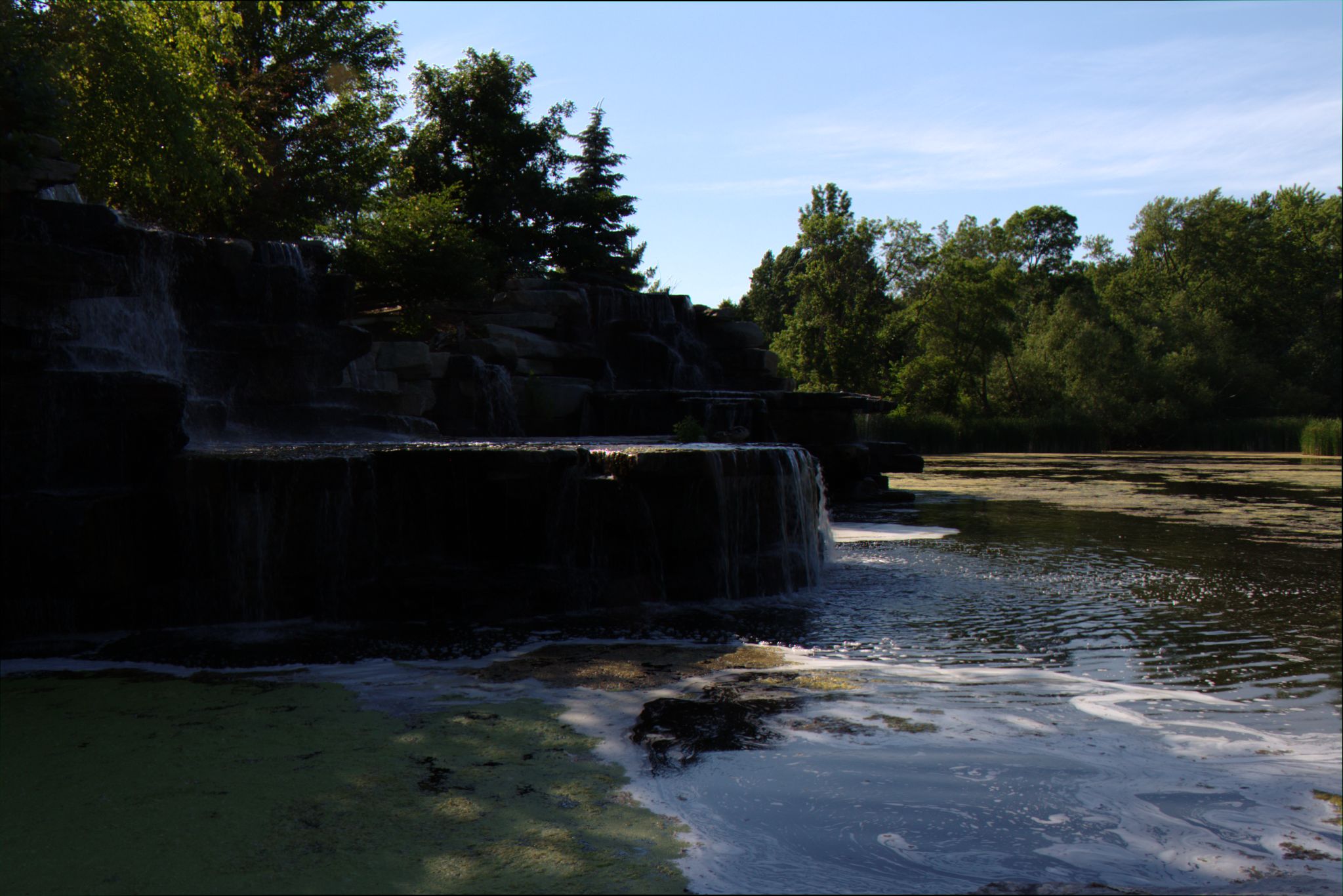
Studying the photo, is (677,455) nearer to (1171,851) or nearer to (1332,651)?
(1332,651)

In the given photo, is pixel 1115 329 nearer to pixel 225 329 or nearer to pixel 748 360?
pixel 748 360

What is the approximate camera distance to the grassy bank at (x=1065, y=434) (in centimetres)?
3831

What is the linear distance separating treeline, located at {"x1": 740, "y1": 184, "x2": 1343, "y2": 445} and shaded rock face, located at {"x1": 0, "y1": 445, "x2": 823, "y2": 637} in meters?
Answer: 37.6

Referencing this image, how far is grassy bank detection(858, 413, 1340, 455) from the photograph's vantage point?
38.3 metres

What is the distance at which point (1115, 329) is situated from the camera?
5600cm

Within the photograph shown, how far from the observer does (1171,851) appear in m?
3.68

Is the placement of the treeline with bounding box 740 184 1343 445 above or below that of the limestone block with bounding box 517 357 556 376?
above

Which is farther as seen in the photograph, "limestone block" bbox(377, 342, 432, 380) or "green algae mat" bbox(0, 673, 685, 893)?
"limestone block" bbox(377, 342, 432, 380)

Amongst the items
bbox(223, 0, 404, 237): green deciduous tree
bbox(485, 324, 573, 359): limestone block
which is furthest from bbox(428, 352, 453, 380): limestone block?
bbox(223, 0, 404, 237): green deciduous tree

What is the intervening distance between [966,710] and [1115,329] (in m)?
56.0

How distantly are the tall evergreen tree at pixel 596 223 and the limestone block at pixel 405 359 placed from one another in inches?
480

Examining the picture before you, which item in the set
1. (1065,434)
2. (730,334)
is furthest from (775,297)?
(730,334)

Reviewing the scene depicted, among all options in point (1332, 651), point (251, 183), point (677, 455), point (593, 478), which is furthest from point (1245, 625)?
point (251, 183)

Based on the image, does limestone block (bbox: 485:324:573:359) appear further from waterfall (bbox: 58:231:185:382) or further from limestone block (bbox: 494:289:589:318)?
waterfall (bbox: 58:231:185:382)
